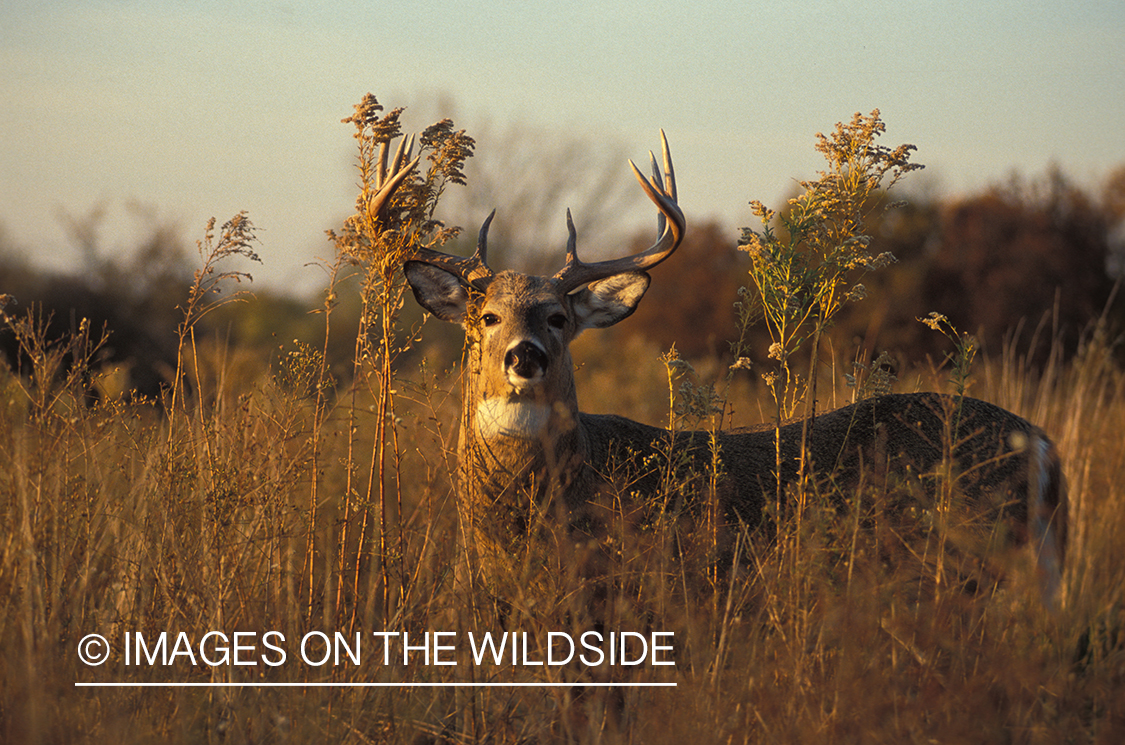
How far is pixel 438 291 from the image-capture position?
4746mm

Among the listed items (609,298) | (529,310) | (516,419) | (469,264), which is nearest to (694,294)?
(609,298)

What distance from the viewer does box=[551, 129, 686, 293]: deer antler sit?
464cm

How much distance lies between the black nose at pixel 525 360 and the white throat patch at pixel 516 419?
21 centimetres

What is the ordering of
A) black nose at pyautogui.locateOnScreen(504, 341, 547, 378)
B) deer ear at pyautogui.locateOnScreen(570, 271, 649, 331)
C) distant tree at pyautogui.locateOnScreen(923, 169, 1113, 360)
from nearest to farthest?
black nose at pyautogui.locateOnScreen(504, 341, 547, 378) → deer ear at pyautogui.locateOnScreen(570, 271, 649, 331) → distant tree at pyautogui.locateOnScreen(923, 169, 1113, 360)

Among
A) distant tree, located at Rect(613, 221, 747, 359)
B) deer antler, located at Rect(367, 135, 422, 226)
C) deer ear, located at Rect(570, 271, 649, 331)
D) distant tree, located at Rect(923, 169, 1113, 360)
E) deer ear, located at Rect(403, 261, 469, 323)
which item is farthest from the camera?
distant tree, located at Rect(613, 221, 747, 359)

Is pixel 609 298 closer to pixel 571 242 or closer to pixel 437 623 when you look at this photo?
pixel 571 242

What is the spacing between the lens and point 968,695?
255 cm

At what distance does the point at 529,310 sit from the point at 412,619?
1.48 meters

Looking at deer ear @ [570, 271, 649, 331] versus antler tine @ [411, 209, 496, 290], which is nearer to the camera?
antler tine @ [411, 209, 496, 290]

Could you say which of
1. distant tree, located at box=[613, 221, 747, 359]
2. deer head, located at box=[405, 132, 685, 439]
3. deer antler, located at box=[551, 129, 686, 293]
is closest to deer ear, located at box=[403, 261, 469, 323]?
deer head, located at box=[405, 132, 685, 439]

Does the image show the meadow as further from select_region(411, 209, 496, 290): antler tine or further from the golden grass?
select_region(411, 209, 496, 290): antler tine

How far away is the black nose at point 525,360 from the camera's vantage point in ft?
13.2

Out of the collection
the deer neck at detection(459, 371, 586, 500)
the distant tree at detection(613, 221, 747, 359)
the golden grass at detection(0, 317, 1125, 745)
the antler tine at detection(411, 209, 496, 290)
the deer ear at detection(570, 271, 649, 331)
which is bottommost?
the golden grass at detection(0, 317, 1125, 745)

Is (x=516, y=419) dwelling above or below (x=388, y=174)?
below
